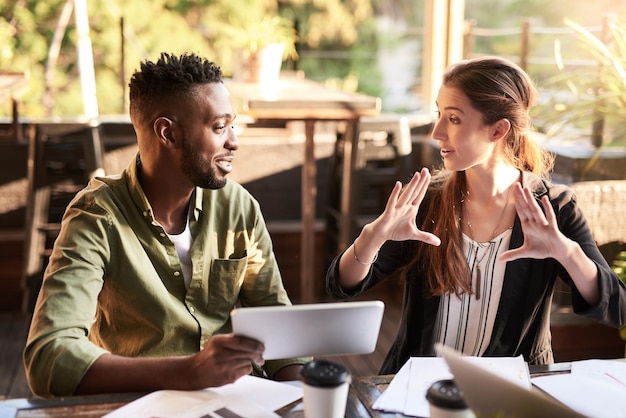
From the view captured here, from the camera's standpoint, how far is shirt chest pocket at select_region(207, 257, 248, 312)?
5.41 feet

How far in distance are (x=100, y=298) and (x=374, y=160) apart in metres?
2.71

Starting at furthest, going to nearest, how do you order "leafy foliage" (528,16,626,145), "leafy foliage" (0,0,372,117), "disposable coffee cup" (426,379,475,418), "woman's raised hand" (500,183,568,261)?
"leafy foliage" (0,0,372,117) < "leafy foliage" (528,16,626,145) < "woman's raised hand" (500,183,568,261) < "disposable coffee cup" (426,379,475,418)

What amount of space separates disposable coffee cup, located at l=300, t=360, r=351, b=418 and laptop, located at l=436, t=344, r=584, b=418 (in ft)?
0.65

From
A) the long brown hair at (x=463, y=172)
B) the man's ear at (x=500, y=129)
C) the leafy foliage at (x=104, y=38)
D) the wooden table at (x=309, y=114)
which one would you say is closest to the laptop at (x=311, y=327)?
the long brown hair at (x=463, y=172)

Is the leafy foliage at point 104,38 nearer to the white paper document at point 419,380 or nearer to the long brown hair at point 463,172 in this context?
the long brown hair at point 463,172

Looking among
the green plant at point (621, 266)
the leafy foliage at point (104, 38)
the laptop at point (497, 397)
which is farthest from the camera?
the leafy foliage at point (104, 38)

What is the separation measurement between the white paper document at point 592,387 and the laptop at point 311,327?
36cm

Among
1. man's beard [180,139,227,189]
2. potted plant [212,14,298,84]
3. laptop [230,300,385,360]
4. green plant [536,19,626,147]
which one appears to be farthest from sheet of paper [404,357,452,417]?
potted plant [212,14,298,84]

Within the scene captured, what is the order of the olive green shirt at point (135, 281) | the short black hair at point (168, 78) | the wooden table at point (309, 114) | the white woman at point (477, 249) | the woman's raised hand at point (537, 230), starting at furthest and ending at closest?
the wooden table at point (309, 114), the white woman at point (477, 249), the short black hair at point (168, 78), the woman's raised hand at point (537, 230), the olive green shirt at point (135, 281)

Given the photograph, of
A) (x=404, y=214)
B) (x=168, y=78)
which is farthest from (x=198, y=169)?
(x=404, y=214)

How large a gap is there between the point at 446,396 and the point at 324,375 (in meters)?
0.17

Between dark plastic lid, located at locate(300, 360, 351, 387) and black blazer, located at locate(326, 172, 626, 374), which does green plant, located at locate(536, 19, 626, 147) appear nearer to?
black blazer, located at locate(326, 172, 626, 374)

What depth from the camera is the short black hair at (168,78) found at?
1.64 m

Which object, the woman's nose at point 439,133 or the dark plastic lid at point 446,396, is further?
the woman's nose at point 439,133
